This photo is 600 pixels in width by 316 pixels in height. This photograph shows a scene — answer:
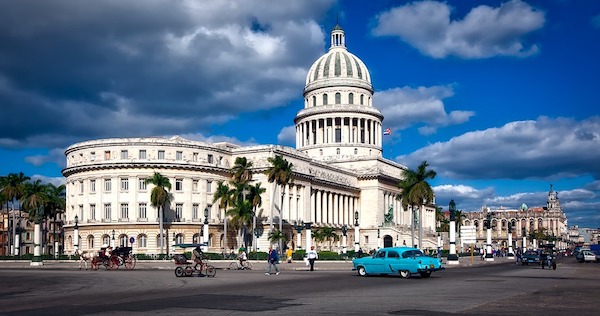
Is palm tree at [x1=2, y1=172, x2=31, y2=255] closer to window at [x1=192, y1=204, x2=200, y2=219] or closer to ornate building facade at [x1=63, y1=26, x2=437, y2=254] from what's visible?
ornate building facade at [x1=63, y1=26, x2=437, y2=254]

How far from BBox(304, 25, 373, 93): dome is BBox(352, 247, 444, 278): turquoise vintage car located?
100857 millimetres

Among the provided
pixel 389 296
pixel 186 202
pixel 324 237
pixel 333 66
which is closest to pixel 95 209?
pixel 186 202

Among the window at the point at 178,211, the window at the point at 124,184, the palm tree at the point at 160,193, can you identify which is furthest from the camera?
the window at the point at 178,211

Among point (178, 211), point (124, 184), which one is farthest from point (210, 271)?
point (124, 184)

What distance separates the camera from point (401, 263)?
3769 cm

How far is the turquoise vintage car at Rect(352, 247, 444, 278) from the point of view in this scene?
37.2 meters

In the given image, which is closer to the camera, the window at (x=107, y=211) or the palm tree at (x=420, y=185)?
the palm tree at (x=420, y=185)

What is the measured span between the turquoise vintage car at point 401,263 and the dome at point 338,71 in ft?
331

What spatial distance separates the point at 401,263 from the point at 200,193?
61866 mm

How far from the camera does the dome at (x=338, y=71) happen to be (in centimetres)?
13975

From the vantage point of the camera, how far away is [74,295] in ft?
83.1

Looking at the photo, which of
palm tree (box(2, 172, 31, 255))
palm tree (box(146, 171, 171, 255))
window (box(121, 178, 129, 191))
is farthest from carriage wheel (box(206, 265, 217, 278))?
palm tree (box(2, 172, 31, 255))

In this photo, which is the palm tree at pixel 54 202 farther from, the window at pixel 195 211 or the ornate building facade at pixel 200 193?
the window at pixel 195 211

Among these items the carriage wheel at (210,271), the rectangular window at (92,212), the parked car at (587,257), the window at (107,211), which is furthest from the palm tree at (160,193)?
the parked car at (587,257)
